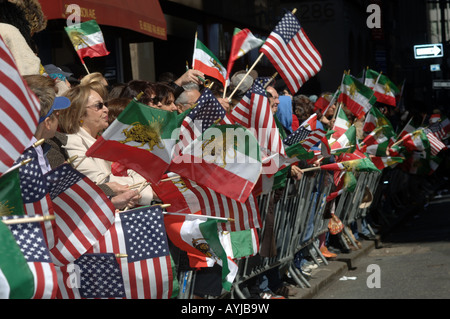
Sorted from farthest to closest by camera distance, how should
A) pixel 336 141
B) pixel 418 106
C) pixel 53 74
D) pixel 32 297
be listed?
pixel 418 106
pixel 336 141
pixel 53 74
pixel 32 297

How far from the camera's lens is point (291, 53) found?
8.49 meters

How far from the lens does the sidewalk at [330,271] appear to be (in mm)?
9148

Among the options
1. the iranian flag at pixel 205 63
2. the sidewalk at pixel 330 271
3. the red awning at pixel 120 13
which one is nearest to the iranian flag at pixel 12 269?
the iranian flag at pixel 205 63

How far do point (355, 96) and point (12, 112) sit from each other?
29.2ft

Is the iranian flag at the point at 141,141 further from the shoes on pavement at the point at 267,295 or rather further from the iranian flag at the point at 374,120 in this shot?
the iranian flag at the point at 374,120

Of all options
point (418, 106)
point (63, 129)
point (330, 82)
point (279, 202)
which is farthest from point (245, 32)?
point (330, 82)

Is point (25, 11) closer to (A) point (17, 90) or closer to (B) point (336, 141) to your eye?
(A) point (17, 90)

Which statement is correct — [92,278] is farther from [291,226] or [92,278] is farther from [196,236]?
[291,226]

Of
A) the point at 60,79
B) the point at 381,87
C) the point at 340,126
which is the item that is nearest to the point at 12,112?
the point at 60,79

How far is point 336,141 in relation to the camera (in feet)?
34.1

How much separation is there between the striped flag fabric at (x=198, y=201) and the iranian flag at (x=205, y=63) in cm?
272

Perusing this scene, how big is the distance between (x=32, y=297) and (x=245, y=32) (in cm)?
604

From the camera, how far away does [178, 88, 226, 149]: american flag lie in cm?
540
